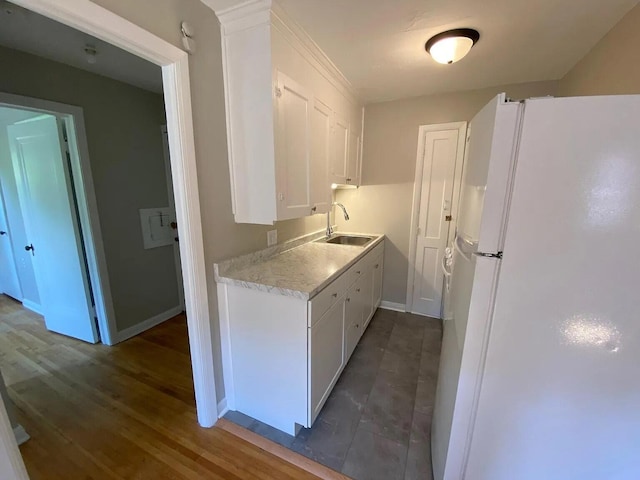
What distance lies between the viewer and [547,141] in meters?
0.79

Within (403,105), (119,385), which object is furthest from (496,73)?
(119,385)

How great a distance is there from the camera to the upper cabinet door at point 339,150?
7.52 ft

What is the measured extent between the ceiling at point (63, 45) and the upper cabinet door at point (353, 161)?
185 cm

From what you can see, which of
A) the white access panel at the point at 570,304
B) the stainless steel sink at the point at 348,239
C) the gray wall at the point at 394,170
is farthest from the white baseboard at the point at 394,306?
the white access panel at the point at 570,304

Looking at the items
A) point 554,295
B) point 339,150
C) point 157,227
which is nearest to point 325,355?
point 554,295

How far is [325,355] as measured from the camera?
164cm

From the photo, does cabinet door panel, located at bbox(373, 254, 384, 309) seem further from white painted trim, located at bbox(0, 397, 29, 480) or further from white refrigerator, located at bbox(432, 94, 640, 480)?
white painted trim, located at bbox(0, 397, 29, 480)

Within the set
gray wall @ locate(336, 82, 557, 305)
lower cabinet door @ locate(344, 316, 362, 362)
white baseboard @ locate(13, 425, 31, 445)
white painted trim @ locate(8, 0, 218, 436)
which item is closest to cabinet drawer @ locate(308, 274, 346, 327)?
lower cabinet door @ locate(344, 316, 362, 362)

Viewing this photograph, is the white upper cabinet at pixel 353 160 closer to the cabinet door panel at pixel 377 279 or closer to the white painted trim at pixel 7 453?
the cabinet door panel at pixel 377 279

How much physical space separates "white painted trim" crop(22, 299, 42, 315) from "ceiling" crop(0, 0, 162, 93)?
9.39 ft

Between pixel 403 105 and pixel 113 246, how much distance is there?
10.9 feet

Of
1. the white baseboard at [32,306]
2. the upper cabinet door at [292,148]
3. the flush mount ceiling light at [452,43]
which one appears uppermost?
the flush mount ceiling light at [452,43]

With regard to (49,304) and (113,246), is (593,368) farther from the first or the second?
→ (49,304)

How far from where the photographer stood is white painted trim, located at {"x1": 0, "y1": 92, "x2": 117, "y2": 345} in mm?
2078
